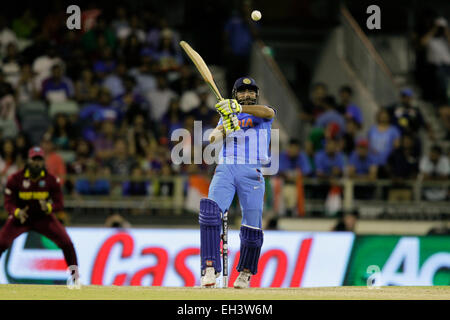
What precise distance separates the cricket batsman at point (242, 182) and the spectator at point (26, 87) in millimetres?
9990

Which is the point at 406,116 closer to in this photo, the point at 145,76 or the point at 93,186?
the point at 145,76

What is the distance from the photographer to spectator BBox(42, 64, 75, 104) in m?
19.4

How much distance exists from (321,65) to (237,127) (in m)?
13.2

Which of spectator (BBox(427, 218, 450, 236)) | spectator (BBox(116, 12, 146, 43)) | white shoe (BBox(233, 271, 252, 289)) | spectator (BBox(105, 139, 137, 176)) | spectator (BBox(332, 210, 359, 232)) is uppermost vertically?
spectator (BBox(116, 12, 146, 43))

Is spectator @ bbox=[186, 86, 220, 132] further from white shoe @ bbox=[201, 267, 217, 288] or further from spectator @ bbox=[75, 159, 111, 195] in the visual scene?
white shoe @ bbox=[201, 267, 217, 288]

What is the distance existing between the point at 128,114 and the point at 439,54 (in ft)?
23.2

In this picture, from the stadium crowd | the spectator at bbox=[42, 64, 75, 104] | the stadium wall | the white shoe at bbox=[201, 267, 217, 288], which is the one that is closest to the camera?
the white shoe at bbox=[201, 267, 217, 288]

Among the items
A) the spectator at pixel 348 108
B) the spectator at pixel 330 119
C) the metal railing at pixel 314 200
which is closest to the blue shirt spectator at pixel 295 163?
the metal railing at pixel 314 200

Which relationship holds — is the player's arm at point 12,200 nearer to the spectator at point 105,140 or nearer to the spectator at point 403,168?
the spectator at point 105,140

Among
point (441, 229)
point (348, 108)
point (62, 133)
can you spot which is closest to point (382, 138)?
point (348, 108)

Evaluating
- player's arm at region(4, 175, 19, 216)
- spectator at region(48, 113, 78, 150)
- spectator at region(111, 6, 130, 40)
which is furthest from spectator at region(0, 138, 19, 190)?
spectator at region(111, 6, 130, 40)

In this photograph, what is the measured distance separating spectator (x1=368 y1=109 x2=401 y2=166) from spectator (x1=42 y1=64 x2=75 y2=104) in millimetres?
6108

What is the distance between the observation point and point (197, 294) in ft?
29.2
